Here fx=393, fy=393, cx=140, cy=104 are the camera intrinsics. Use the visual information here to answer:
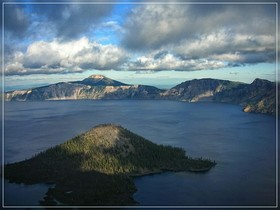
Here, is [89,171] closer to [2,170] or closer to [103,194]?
[103,194]

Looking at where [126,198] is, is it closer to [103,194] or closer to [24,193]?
[103,194]

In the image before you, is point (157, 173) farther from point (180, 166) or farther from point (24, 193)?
point (24, 193)

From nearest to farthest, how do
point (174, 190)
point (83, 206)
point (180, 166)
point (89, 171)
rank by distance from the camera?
point (83, 206)
point (174, 190)
point (89, 171)
point (180, 166)

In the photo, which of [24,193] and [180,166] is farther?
[180,166]

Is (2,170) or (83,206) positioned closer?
(83,206)

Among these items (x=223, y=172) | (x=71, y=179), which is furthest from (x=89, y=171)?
(x=223, y=172)

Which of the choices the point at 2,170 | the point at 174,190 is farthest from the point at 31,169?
the point at 174,190

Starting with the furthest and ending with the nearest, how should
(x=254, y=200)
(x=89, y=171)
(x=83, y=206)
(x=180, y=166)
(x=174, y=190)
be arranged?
(x=180, y=166) → (x=89, y=171) → (x=174, y=190) → (x=254, y=200) → (x=83, y=206)

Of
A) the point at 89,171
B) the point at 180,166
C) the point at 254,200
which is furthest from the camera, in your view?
the point at 180,166

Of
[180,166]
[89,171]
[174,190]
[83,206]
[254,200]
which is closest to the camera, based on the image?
[83,206]
